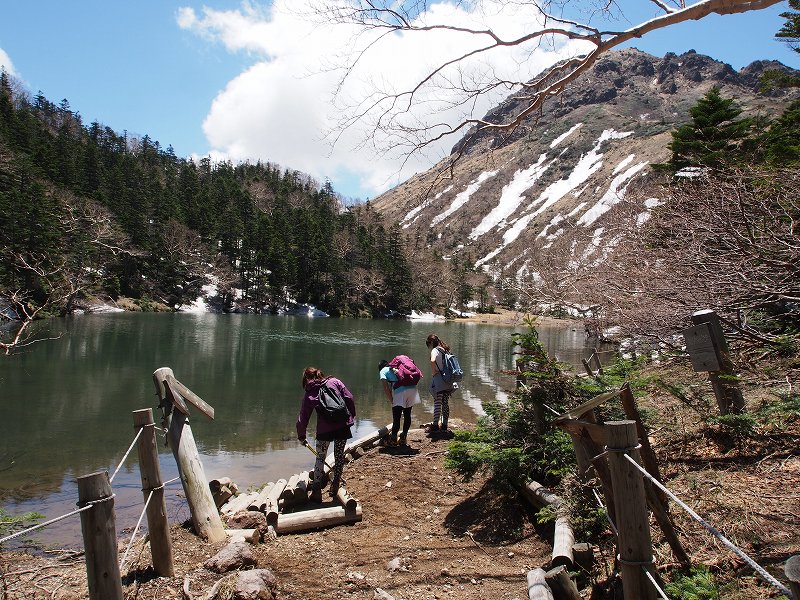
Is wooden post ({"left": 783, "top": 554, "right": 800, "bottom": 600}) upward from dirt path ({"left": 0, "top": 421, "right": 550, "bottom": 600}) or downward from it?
upward

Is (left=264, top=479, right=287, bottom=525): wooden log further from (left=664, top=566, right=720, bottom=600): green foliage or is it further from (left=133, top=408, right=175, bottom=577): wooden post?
(left=664, top=566, right=720, bottom=600): green foliage

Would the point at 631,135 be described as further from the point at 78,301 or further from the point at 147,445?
the point at 147,445

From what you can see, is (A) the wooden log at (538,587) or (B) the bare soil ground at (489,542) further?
(B) the bare soil ground at (489,542)

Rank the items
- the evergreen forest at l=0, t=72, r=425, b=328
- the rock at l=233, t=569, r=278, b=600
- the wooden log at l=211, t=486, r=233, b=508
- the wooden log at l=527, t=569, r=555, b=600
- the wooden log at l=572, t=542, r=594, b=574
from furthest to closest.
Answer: the evergreen forest at l=0, t=72, r=425, b=328
the wooden log at l=211, t=486, r=233, b=508
the rock at l=233, t=569, r=278, b=600
the wooden log at l=572, t=542, r=594, b=574
the wooden log at l=527, t=569, r=555, b=600

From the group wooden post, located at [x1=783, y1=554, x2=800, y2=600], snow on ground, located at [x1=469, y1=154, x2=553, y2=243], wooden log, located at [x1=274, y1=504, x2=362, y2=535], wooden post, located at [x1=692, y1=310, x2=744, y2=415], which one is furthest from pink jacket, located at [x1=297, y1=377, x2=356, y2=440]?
snow on ground, located at [x1=469, y1=154, x2=553, y2=243]

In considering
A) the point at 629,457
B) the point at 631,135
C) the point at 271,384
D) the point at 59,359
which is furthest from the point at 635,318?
the point at 631,135

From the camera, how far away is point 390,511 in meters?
6.12

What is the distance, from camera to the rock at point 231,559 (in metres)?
4.48

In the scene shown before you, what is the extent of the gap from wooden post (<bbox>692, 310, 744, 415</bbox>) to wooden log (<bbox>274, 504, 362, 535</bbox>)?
380cm

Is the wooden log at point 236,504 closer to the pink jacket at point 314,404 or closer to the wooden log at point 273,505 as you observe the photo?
the wooden log at point 273,505

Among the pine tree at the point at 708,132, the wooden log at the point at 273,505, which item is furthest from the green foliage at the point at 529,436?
the pine tree at the point at 708,132

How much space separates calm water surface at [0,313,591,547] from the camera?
9031mm

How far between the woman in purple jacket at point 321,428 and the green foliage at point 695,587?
12.6 feet

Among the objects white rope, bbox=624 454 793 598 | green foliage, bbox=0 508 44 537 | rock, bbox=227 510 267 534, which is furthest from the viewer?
rock, bbox=227 510 267 534
